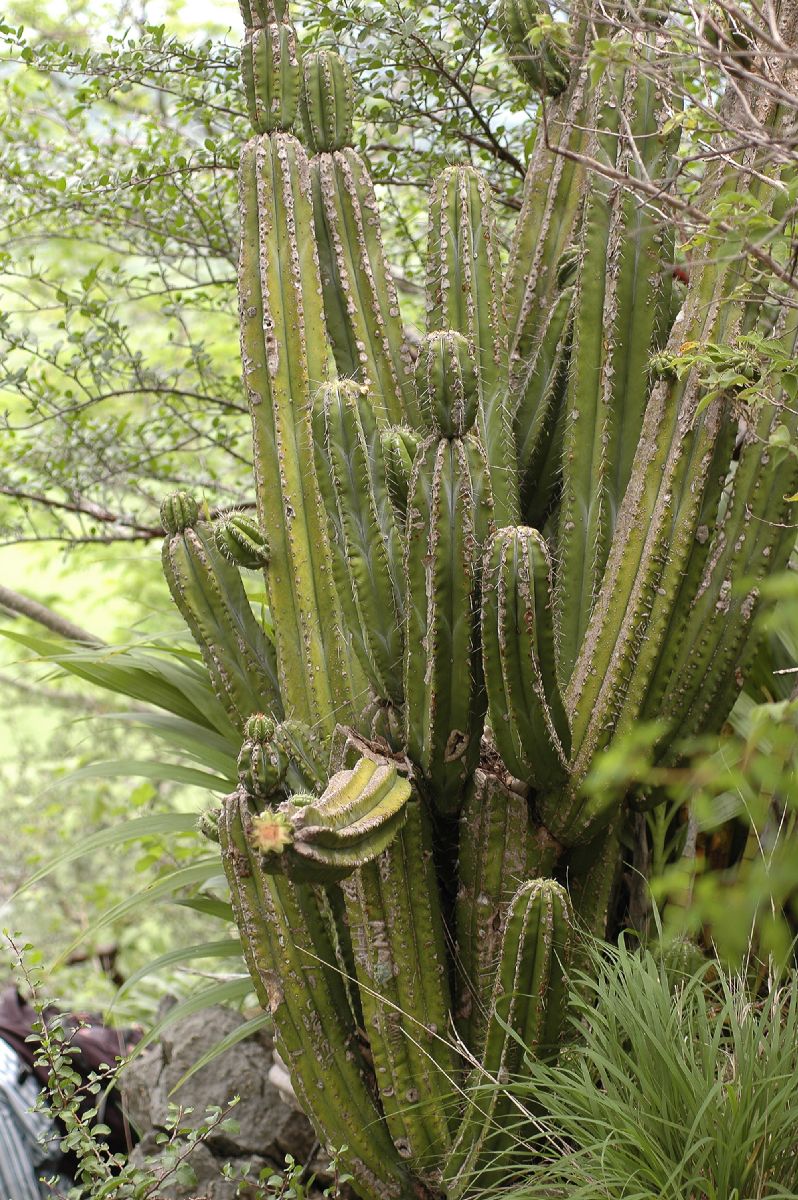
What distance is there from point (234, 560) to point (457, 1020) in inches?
42.5

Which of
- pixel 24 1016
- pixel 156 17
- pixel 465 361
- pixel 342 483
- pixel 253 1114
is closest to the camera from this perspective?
pixel 465 361

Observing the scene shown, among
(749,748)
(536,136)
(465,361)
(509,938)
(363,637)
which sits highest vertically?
(536,136)

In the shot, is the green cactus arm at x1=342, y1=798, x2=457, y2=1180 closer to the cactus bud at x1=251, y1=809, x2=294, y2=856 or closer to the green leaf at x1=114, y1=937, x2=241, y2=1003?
the cactus bud at x1=251, y1=809, x2=294, y2=856

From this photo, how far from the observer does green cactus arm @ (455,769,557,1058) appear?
2383mm

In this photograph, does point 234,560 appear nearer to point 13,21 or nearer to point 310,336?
point 310,336

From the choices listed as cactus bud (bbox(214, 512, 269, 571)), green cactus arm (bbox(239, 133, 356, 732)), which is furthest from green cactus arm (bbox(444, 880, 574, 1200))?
cactus bud (bbox(214, 512, 269, 571))

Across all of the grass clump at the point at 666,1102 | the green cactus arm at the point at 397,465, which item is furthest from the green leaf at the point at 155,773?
the grass clump at the point at 666,1102

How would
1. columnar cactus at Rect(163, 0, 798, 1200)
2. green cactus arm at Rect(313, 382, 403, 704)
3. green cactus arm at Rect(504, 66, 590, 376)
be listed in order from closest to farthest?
columnar cactus at Rect(163, 0, 798, 1200) → green cactus arm at Rect(313, 382, 403, 704) → green cactus arm at Rect(504, 66, 590, 376)

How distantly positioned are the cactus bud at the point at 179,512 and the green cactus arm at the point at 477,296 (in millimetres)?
655

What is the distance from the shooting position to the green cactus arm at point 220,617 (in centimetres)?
268

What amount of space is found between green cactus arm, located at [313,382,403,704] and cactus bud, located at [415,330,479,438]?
198 mm

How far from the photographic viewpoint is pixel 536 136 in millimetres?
3076

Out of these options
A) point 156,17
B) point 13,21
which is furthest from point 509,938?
point 13,21

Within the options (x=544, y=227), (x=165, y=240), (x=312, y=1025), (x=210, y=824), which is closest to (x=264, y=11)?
(x=544, y=227)
